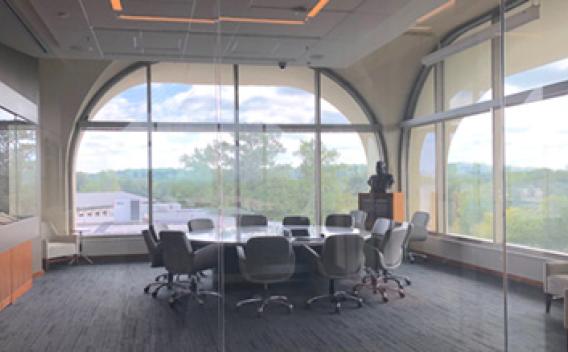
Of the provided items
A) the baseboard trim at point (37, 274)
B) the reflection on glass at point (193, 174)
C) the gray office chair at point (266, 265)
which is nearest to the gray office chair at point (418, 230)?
the gray office chair at point (266, 265)

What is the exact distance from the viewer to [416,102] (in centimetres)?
511

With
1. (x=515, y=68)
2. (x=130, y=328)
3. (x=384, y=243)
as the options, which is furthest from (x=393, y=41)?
(x=130, y=328)

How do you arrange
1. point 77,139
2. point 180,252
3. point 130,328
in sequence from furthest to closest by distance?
point 180,252 → point 77,139 → point 130,328

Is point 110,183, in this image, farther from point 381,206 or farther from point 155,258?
point 381,206

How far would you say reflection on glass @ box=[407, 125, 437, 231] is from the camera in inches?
200

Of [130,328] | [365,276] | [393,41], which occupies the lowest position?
[130,328]

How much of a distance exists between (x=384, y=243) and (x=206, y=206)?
211 centimetres

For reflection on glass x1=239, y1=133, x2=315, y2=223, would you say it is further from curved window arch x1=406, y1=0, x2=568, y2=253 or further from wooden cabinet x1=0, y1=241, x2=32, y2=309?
wooden cabinet x1=0, y1=241, x2=32, y2=309

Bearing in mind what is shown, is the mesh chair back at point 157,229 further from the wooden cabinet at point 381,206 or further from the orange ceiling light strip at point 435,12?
the orange ceiling light strip at point 435,12

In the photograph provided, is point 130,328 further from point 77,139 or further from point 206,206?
point 77,139

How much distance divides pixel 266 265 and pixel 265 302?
14.3 inches

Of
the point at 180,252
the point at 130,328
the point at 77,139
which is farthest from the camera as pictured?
the point at 180,252

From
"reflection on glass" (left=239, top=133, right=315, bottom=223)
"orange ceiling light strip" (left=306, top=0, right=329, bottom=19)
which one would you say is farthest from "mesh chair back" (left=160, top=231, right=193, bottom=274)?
"orange ceiling light strip" (left=306, top=0, right=329, bottom=19)

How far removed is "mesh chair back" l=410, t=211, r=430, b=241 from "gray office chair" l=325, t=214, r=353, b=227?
0.79 metres
